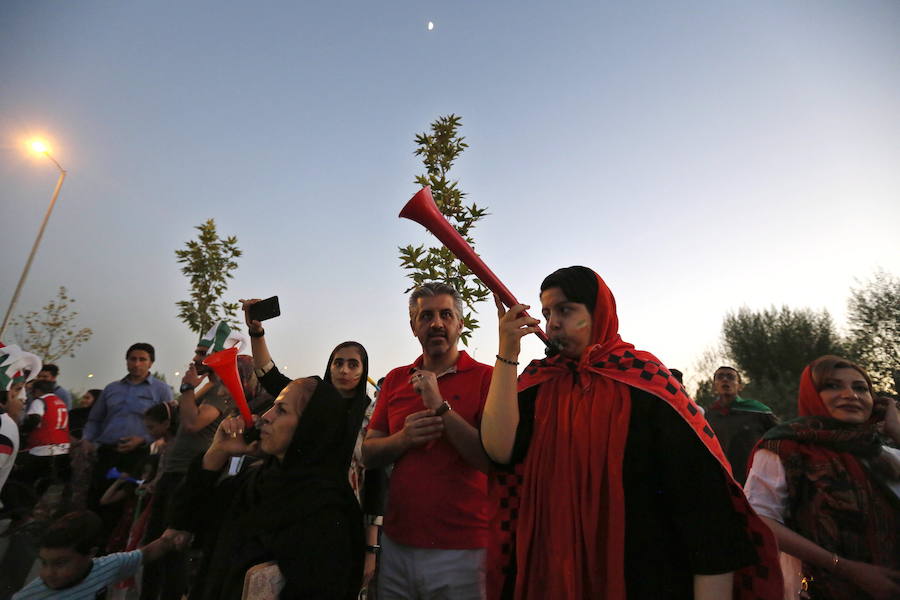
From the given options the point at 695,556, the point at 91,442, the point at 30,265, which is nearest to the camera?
the point at 695,556

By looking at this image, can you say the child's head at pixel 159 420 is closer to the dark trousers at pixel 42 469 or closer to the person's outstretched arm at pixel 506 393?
the dark trousers at pixel 42 469

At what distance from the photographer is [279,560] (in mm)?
2025

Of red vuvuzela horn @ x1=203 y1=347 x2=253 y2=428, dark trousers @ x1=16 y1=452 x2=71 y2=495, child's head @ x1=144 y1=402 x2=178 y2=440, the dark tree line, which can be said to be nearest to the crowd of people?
red vuvuzela horn @ x1=203 y1=347 x2=253 y2=428

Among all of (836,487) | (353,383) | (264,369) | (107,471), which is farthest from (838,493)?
(107,471)

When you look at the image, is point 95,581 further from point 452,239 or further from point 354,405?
point 452,239

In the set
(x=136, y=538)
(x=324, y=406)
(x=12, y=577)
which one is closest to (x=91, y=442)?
(x=12, y=577)

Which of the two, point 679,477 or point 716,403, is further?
point 716,403

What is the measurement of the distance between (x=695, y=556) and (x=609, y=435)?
1.31ft

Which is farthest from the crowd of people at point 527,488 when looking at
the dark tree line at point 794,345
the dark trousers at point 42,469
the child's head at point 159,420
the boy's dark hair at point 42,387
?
the dark tree line at point 794,345

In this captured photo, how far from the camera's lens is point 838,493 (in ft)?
7.47

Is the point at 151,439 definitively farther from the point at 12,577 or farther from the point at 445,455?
the point at 445,455

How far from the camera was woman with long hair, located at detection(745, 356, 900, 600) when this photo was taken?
2170 mm

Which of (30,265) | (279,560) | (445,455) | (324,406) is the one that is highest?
(30,265)

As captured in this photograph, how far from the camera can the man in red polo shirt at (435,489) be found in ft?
7.20
